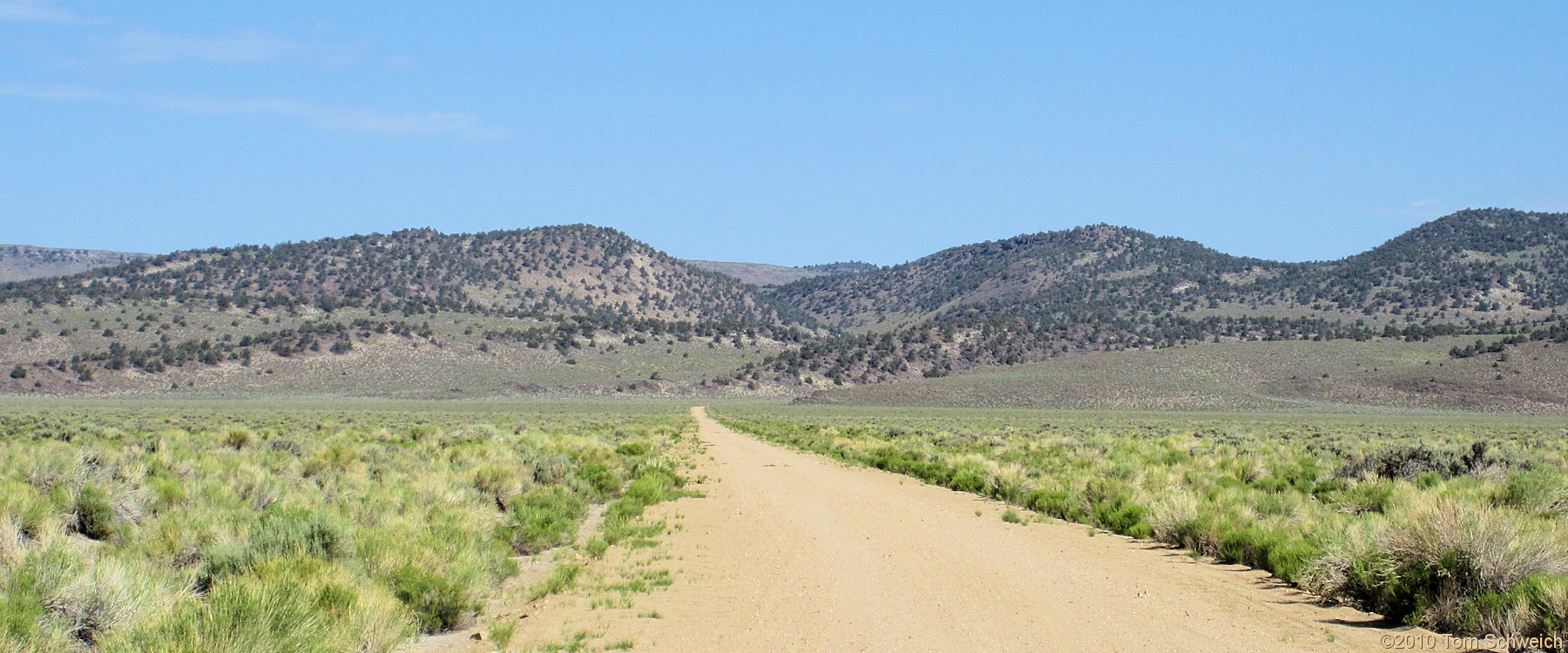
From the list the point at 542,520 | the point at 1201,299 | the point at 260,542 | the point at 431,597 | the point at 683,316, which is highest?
the point at 1201,299

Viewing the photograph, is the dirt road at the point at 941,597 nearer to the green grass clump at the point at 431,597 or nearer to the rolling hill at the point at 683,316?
the green grass clump at the point at 431,597

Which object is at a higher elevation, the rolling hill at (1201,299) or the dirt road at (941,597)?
the rolling hill at (1201,299)

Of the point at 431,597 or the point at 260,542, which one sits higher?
the point at 260,542

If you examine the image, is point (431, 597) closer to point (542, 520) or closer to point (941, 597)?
point (941, 597)

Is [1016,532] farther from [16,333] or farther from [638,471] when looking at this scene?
[16,333]

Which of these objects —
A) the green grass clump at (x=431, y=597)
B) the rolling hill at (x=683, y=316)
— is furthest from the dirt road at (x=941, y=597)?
the rolling hill at (x=683, y=316)

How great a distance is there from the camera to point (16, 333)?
323ft

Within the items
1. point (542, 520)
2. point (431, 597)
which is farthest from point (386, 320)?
point (431, 597)

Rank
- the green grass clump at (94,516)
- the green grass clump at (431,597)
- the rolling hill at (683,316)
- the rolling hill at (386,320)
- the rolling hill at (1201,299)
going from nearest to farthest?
1. the green grass clump at (431,597)
2. the green grass clump at (94,516)
3. the rolling hill at (683,316)
4. the rolling hill at (386,320)
5. the rolling hill at (1201,299)

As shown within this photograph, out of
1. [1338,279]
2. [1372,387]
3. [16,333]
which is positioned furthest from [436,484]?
[1338,279]

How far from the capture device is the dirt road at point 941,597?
27.2 ft

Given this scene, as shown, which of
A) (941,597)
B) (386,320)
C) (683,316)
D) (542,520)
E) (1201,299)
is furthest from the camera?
(683,316)

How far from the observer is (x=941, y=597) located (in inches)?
387

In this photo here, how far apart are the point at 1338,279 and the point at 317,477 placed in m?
153
